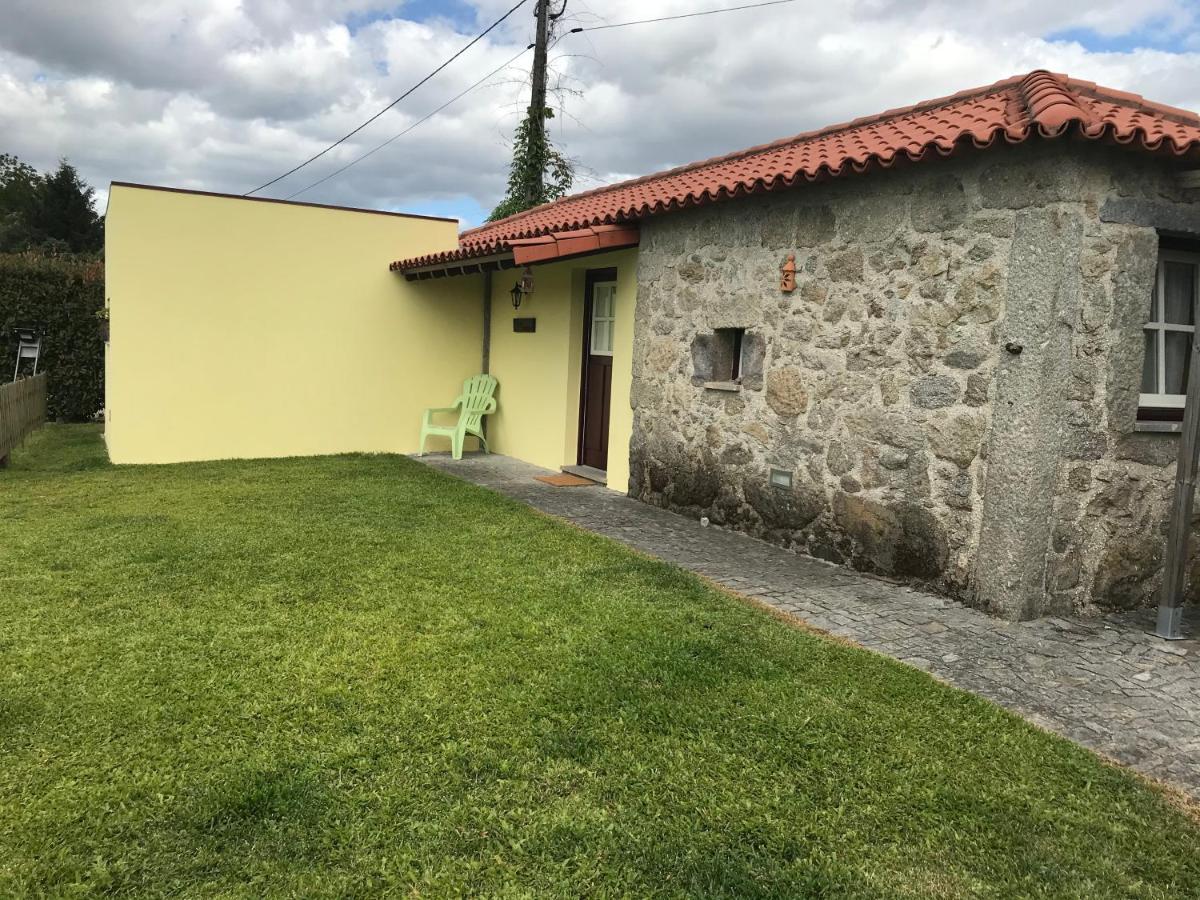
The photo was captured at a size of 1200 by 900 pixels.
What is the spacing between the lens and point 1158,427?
14.9 feet

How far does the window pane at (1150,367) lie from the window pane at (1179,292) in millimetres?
160

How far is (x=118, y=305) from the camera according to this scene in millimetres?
8242

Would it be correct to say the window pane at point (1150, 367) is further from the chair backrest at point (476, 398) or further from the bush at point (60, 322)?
the bush at point (60, 322)

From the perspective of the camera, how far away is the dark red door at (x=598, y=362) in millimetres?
8320

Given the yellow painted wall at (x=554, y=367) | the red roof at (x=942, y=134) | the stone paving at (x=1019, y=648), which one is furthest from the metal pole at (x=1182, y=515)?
the yellow painted wall at (x=554, y=367)

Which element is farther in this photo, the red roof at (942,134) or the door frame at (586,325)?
the door frame at (586,325)

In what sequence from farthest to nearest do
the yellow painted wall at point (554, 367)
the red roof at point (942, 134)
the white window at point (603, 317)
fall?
the white window at point (603, 317) → the yellow painted wall at point (554, 367) → the red roof at point (942, 134)

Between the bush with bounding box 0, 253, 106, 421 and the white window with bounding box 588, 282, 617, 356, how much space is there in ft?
26.9

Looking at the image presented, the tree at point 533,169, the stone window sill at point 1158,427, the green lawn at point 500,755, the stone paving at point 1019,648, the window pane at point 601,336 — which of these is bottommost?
the green lawn at point 500,755

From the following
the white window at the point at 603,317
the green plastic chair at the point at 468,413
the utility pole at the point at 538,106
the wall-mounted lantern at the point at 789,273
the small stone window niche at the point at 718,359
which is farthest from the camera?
the utility pole at the point at 538,106

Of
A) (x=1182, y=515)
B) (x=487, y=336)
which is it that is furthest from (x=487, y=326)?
(x=1182, y=515)

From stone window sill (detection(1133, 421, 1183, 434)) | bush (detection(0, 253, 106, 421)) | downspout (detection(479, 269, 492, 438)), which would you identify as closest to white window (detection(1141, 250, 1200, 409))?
stone window sill (detection(1133, 421, 1183, 434))

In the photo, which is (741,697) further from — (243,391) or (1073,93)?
(243,391)

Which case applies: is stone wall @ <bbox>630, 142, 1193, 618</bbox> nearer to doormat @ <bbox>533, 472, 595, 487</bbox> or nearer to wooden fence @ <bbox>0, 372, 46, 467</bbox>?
doormat @ <bbox>533, 472, 595, 487</bbox>
